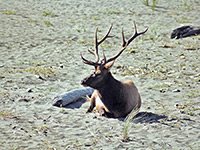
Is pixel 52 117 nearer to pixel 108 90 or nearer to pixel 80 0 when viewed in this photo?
pixel 108 90

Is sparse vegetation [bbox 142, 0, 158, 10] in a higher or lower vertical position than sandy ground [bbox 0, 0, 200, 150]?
higher

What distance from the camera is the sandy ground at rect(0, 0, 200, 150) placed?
6.97 m

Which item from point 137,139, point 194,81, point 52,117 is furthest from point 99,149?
point 194,81

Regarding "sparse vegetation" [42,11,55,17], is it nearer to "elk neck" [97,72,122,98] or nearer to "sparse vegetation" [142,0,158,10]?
"sparse vegetation" [142,0,158,10]

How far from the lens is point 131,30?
1638 centimetres

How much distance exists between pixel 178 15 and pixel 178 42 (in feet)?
17.2

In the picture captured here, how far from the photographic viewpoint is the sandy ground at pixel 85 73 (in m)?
6.97

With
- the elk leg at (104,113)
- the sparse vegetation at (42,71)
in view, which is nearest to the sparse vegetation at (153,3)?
the sparse vegetation at (42,71)

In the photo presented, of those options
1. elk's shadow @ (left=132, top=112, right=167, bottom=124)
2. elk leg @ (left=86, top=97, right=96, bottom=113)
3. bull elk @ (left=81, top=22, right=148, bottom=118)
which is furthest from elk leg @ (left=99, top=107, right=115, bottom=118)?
elk's shadow @ (left=132, top=112, right=167, bottom=124)

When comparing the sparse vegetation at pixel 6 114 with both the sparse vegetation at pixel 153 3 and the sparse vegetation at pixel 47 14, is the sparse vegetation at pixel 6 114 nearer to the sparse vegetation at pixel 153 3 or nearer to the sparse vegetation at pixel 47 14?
the sparse vegetation at pixel 47 14

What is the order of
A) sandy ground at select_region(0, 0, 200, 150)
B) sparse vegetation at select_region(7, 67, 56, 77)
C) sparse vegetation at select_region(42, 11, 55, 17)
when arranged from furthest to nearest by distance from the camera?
1. sparse vegetation at select_region(42, 11, 55, 17)
2. sparse vegetation at select_region(7, 67, 56, 77)
3. sandy ground at select_region(0, 0, 200, 150)

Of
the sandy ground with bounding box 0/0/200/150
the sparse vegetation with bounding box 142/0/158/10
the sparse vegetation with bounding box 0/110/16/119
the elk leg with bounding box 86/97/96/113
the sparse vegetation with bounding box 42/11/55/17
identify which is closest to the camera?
the sandy ground with bounding box 0/0/200/150

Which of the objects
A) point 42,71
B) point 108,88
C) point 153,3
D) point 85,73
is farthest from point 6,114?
point 153,3

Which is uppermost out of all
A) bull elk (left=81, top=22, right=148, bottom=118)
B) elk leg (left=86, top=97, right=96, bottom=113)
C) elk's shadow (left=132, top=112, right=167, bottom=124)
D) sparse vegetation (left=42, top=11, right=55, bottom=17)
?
sparse vegetation (left=42, top=11, right=55, bottom=17)
